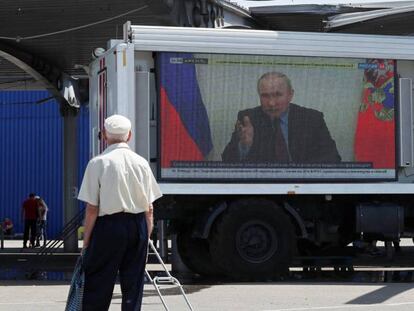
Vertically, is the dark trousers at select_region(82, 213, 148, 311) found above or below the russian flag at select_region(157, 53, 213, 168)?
below

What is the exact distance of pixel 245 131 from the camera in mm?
13109

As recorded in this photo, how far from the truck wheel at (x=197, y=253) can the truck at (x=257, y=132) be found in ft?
0.07

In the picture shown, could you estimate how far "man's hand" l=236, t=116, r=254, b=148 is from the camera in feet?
42.9

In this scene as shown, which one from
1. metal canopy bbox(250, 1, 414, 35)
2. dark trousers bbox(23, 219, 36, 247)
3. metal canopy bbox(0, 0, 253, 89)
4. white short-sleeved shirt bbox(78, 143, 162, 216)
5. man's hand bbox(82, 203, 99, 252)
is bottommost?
dark trousers bbox(23, 219, 36, 247)

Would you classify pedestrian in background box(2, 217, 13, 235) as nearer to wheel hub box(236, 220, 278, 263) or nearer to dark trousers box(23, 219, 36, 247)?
dark trousers box(23, 219, 36, 247)

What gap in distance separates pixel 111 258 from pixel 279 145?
22.0 feet

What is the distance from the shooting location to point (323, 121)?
13359 millimetres

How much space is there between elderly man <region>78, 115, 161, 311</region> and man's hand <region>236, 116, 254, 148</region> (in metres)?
6.18

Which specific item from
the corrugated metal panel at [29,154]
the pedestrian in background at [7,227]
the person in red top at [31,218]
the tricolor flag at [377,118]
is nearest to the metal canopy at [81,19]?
the tricolor flag at [377,118]

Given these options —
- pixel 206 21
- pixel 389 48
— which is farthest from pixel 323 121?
pixel 206 21

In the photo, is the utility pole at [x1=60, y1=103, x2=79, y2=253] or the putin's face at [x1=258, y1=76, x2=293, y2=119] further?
the utility pole at [x1=60, y1=103, x2=79, y2=253]

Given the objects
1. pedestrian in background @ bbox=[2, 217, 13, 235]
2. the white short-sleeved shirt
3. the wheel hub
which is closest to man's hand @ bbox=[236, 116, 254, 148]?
the wheel hub

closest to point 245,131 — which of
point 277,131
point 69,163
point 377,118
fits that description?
point 277,131

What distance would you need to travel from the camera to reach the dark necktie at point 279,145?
13.2 metres
